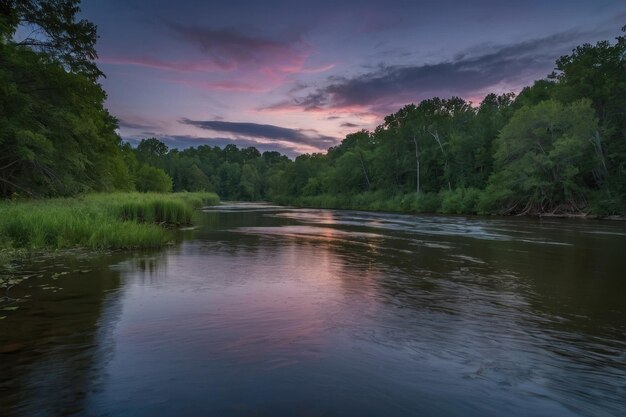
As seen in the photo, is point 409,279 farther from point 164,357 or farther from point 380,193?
point 380,193

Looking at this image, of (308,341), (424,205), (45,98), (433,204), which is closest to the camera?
(308,341)

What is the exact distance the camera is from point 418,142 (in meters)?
87.9

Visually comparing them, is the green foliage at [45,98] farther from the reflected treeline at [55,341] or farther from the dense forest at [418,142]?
the reflected treeline at [55,341]

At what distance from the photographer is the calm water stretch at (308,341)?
5180mm

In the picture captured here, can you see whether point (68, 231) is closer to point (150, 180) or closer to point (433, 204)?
point (433, 204)

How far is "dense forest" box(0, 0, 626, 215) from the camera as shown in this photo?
81.9 ft

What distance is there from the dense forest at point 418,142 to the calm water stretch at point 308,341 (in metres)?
13.9

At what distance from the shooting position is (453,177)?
79.1 m

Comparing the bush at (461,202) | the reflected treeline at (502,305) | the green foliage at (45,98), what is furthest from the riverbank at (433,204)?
the green foliage at (45,98)

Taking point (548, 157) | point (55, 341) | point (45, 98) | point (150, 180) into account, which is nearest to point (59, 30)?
point (45, 98)

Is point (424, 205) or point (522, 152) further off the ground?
point (522, 152)

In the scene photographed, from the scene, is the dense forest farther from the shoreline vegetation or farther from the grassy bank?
the grassy bank

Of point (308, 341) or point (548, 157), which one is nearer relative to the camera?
point (308, 341)

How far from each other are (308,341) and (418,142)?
279 ft
